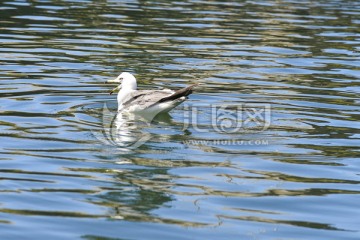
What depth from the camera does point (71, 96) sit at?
1453 cm

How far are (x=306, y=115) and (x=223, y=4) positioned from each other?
629 inches

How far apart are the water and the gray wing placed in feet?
1.07

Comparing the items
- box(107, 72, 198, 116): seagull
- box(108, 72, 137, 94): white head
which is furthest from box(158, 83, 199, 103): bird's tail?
box(108, 72, 137, 94): white head

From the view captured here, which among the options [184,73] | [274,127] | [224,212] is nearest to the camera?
[224,212]

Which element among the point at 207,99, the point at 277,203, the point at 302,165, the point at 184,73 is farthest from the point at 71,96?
the point at 277,203

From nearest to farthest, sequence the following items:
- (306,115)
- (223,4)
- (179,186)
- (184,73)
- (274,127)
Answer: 1. (179,186)
2. (274,127)
3. (306,115)
4. (184,73)
5. (223,4)

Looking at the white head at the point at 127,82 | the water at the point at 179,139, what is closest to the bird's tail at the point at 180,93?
the water at the point at 179,139

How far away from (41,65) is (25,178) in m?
7.95

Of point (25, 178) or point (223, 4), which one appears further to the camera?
point (223, 4)

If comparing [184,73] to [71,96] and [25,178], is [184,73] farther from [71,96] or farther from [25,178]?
[25,178]

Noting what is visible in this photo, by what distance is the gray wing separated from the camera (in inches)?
507

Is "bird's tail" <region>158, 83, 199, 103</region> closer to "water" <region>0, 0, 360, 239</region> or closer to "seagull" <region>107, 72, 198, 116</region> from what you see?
"seagull" <region>107, 72, 198, 116</region>

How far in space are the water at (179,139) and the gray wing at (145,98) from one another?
327 millimetres

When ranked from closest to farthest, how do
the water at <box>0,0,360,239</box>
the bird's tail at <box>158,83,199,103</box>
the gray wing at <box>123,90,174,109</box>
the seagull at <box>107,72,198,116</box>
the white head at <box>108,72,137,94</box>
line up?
1. the water at <box>0,0,360,239</box>
2. the bird's tail at <box>158,83,199,103</box>
3. the seagull at <box>107,72,198,116</box>
4. the gray wing at <box>123,90,174,109</box>
5. the white head at <box>108,72,137,94</box>
